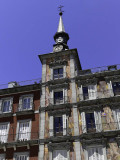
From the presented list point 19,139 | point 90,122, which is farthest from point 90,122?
point 19,139

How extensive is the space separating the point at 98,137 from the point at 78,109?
4503 millimetres

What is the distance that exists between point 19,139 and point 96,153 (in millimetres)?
9664

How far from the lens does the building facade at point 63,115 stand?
25094mm

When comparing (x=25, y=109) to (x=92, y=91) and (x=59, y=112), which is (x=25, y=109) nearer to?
(x=59, y=112)

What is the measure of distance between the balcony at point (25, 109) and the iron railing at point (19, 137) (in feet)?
9.55

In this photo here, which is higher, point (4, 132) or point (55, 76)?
point (55, 76)

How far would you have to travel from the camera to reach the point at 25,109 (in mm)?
30484

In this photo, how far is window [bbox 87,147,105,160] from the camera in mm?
23969

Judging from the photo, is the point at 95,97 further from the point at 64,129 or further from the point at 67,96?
the point at 64,129

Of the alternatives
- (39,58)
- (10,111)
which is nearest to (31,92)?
(10,111)

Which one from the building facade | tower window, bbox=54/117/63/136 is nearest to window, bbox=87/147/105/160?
the building facade

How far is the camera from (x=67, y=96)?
29.8 metres

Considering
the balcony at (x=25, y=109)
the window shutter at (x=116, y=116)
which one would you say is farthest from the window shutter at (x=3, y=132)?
the window shutter at (x=116, y=116)

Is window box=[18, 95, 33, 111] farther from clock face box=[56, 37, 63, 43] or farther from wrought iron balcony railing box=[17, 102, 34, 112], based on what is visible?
clock face box=[56, 37, 63, 43]
